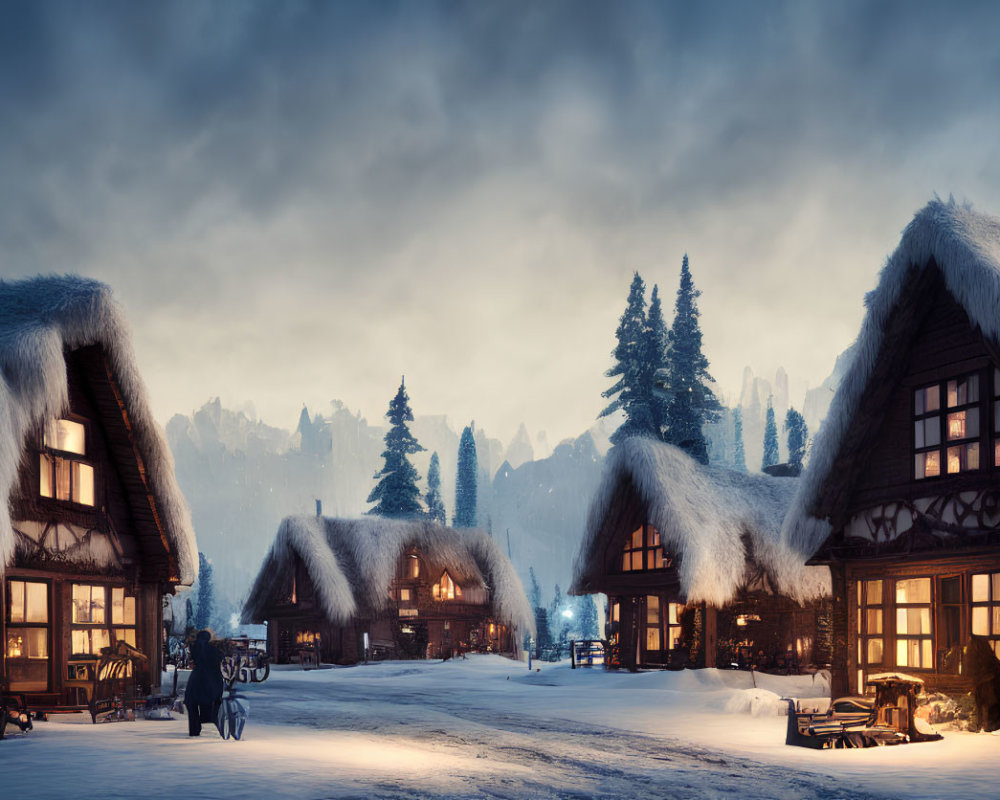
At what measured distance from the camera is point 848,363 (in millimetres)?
19266

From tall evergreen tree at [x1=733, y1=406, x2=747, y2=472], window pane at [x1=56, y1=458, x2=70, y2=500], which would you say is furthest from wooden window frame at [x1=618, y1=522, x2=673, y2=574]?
tall evergreen tree at [x1=733, y1=406, x2=747, y2=472]

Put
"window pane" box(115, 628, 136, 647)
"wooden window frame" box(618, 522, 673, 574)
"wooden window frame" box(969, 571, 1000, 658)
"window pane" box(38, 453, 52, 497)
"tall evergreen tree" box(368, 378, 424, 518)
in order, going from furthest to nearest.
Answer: "tall evergreen tree" box(368, 378, 424, 518)
"wooden window frame" box(618, 522, 673, 574)
"window pane" box(115, 628, 136, 647)
"window pane" box(38, 453, 52, 497)
"wooden window frame" box(969, 571, 1000, 658)

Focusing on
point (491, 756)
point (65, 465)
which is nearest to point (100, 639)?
point (65, 465)

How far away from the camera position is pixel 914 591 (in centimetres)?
1931

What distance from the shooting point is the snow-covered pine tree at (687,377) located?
1804 inches

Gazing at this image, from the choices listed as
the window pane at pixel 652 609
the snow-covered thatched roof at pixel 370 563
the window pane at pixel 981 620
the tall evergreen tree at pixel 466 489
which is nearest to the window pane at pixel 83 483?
the window pane at pixel 981 620

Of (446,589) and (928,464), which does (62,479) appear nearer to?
(928,464)

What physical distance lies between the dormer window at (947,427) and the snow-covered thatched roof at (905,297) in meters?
1.12

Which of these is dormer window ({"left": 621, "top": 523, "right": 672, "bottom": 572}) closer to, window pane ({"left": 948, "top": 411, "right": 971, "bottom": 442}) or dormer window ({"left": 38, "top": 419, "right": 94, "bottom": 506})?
window pane ({"left": 948, "top": 411, "right": 971, "bottom": 442})

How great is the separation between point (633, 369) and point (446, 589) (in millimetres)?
12964

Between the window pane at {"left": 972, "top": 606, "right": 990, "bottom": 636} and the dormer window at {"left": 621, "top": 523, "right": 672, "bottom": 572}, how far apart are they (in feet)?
39.3

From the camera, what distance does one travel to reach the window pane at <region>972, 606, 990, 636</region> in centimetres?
1717

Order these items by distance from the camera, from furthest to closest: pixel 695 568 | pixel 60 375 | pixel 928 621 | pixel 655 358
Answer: pixel 655 358 → pixel 695 568 → pixel 928 621 → pixel 60 375

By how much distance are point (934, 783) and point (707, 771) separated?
2534 mm
